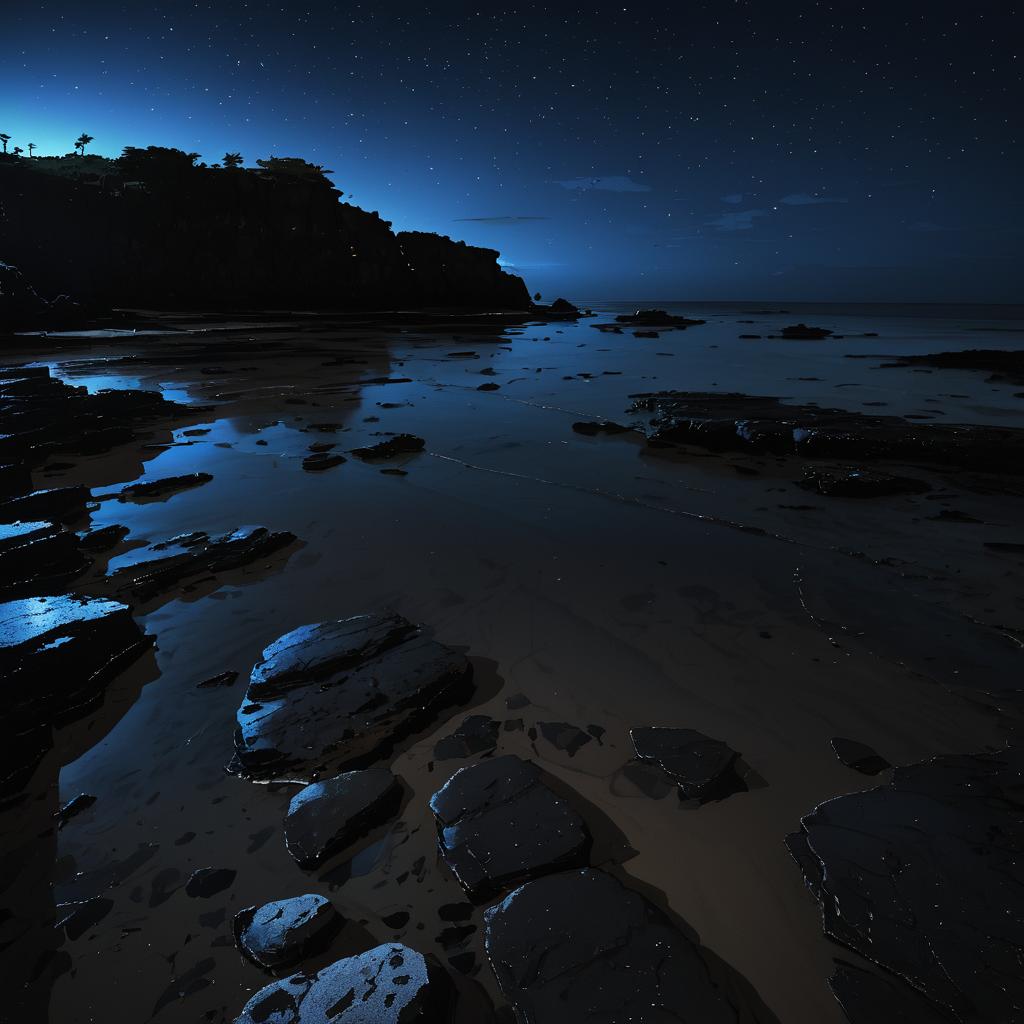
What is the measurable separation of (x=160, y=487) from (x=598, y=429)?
718 cm

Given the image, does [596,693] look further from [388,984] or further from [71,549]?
[71,549]

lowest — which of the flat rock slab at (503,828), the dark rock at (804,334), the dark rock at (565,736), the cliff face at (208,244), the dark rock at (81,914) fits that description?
the dark rock at (81,914)

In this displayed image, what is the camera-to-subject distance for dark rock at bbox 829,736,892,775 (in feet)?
7.99

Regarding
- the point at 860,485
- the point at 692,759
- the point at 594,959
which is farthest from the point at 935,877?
the point at 860,485

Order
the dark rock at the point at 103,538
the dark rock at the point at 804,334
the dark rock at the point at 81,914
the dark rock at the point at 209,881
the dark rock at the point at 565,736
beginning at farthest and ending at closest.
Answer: the dark rock at the point at 804,334 < the dark rock at the point at 103,538 < the dark rock at the point at 565,736 < the dark rock at the point at 209,881 < the dark rock at the point at 81,914

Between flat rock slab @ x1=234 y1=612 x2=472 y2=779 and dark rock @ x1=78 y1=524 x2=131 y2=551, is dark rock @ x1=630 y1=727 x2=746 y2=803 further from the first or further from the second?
dark rock @ x1=78 y1=524 x2=131 y2=551

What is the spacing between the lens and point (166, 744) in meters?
2.59

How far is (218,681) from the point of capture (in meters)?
3.03

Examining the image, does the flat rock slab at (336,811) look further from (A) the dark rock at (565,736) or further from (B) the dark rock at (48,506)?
(B) the dark rock at (48,506)

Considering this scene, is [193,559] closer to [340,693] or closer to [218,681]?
[218,681]

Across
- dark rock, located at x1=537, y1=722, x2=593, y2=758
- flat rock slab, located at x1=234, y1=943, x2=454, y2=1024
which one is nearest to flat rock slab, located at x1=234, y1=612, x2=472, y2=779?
dark rock, located at x1=537, y1=722, x2=593, y2=758

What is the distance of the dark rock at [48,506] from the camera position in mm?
4941

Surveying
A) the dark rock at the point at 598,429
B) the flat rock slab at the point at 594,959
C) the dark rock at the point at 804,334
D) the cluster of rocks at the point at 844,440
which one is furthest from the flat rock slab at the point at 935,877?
the dark rock at the point at 804,334

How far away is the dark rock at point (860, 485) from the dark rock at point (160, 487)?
8.11 metres
